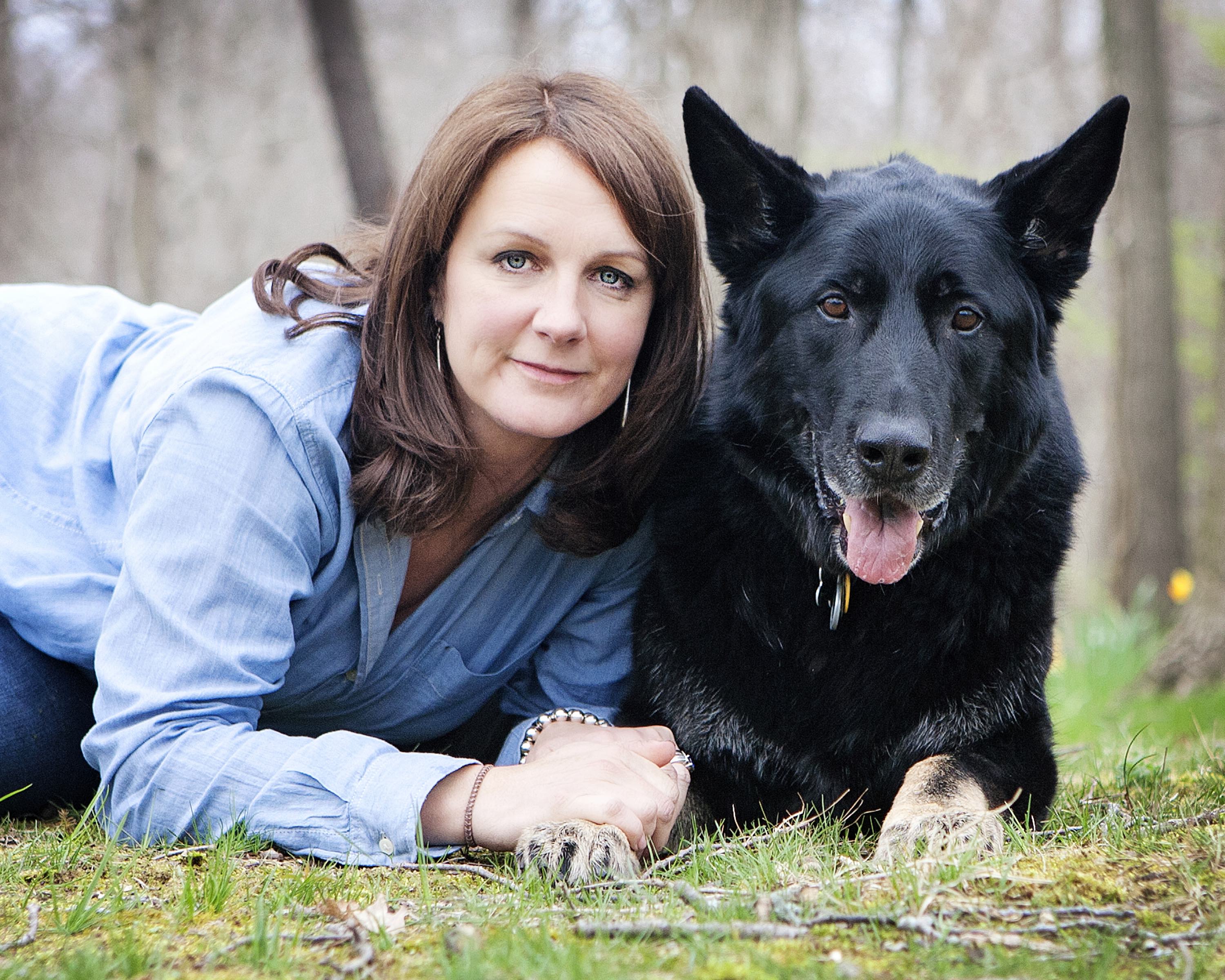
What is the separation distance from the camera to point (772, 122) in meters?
6.09

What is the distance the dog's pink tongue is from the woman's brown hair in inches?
21.9

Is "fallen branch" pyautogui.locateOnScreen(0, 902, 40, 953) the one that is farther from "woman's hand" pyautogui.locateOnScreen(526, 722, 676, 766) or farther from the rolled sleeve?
"woman's hand" pyautogui.locateOnScreen(526, 722, 676, 766)

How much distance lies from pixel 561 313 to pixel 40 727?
1621 mm

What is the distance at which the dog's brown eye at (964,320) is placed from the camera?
8.18 feet

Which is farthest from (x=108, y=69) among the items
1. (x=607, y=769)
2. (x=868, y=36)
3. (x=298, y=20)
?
(x=607, y=769)

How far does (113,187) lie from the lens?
472 inches

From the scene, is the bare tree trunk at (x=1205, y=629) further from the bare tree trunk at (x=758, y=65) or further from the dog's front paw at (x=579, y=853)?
the dog's front paw at (x=579, y=853)

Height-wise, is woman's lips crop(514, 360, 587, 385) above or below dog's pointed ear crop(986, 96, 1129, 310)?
below

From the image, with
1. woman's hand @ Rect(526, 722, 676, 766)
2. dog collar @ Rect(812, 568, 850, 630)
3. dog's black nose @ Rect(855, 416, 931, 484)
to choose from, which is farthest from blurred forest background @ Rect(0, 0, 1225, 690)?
woman's hand @ Rect(526, 722, 676, 766)

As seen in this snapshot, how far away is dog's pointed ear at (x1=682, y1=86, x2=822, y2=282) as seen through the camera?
2615 mm

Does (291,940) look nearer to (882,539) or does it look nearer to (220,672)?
(220,672)

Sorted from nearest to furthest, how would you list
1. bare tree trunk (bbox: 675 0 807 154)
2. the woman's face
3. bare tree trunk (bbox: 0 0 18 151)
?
the woman's face, bare tree trunk (bbox: 675 0 807 154), bare tree trunk (bbox: 0 0 18 151)

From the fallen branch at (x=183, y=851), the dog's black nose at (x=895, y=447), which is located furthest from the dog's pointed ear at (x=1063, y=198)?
the fallen branch at (x=183, y=851)

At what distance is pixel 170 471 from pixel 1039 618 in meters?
1.95
